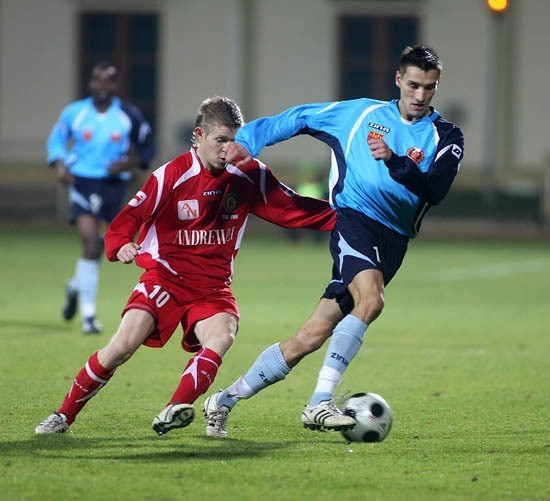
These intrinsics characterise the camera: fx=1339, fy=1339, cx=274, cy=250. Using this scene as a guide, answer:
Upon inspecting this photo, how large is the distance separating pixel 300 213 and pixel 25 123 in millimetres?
26068

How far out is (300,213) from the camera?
7.14 metres

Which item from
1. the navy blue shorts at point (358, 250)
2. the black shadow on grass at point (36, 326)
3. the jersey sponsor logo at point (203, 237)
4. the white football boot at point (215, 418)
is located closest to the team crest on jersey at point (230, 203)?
the jersey sponsor logo at point (203, 237)

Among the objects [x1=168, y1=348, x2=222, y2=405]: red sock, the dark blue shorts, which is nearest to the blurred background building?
the dark blue shorts

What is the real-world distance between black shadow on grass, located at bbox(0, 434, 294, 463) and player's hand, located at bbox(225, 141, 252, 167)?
142cm

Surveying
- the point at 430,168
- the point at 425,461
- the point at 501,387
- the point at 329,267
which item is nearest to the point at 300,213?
the point at 430,168

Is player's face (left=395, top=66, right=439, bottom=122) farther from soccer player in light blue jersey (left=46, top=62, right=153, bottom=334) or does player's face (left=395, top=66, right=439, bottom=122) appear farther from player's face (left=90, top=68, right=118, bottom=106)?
player's face (left=90, top=68, right=118, bottom=106)

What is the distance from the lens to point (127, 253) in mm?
6551

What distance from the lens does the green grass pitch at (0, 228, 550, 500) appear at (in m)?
5.76

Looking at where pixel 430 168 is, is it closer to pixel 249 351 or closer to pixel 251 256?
pixel 249 351

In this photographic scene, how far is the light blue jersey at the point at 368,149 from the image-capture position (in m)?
6.84

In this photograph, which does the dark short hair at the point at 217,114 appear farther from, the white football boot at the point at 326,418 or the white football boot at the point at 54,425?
the white football boot at the point at 54,425

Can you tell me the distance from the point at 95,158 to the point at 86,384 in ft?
19.3

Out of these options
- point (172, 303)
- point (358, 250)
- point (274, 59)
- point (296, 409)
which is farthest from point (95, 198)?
point (274, 59)

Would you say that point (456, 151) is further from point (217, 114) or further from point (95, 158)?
point (95, 158)
